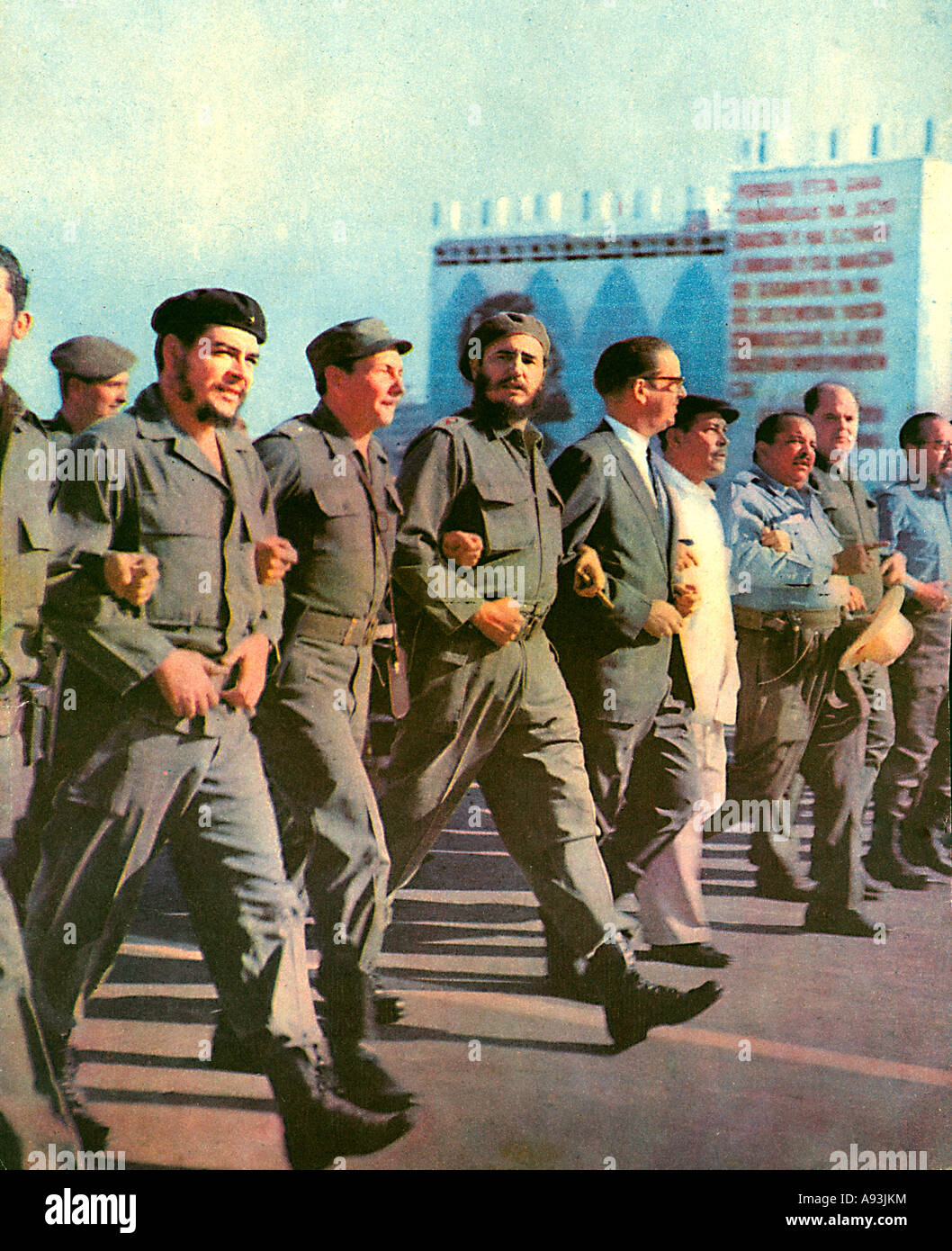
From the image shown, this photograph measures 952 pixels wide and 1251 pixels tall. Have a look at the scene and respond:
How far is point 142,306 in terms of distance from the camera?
151 inches

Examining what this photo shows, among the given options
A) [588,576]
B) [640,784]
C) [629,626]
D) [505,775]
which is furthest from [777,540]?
[505,775]

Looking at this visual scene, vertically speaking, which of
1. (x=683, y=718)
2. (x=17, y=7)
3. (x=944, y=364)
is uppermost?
(x=17, y=7)

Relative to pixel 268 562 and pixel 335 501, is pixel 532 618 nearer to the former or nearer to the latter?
pixel 335 501

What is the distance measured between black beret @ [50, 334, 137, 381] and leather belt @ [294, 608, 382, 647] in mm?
846

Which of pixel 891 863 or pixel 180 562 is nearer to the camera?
pixel 180 562

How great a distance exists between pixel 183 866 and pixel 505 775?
1.07 meters

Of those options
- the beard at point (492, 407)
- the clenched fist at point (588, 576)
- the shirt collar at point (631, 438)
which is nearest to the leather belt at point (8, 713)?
the beard at point (492, 407)

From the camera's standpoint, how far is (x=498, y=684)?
4.08 meters

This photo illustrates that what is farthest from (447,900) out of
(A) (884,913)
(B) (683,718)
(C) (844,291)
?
(C) (844,291)

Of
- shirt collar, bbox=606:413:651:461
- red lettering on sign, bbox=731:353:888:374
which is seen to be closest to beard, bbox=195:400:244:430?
shirt collar, bbox=606:413:651:461

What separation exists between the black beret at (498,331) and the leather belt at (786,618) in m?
1.29

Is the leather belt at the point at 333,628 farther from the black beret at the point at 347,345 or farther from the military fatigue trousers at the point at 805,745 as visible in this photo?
the military fatigue trousers at the point at 805,745

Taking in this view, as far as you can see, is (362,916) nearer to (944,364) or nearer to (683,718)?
(683,718)
